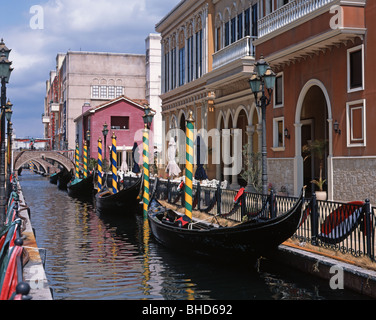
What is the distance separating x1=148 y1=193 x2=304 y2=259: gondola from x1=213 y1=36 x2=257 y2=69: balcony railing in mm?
12021

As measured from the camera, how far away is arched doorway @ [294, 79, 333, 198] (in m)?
19.6

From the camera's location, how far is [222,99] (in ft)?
95.8

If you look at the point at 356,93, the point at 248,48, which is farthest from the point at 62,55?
the point at 356,93

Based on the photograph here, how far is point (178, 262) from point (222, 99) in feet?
57.5

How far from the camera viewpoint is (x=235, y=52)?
25.0 metres

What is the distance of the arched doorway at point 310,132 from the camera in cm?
1964

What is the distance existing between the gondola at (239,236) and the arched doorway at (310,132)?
7.15 m

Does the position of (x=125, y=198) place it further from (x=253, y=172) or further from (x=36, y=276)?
(x=36, y=276)

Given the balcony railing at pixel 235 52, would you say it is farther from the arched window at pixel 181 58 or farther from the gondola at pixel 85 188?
the gondola at pixel 85 188

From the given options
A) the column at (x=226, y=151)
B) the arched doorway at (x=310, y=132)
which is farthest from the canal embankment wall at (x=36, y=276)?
the column at (x=226, y=151)

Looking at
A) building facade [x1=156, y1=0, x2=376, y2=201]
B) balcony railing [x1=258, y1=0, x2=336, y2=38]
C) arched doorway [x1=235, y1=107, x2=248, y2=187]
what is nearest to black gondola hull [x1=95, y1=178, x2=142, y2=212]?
building facade [x1=156, y1=0, x2=376, y2=201]

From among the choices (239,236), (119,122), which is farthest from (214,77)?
(119,122)
